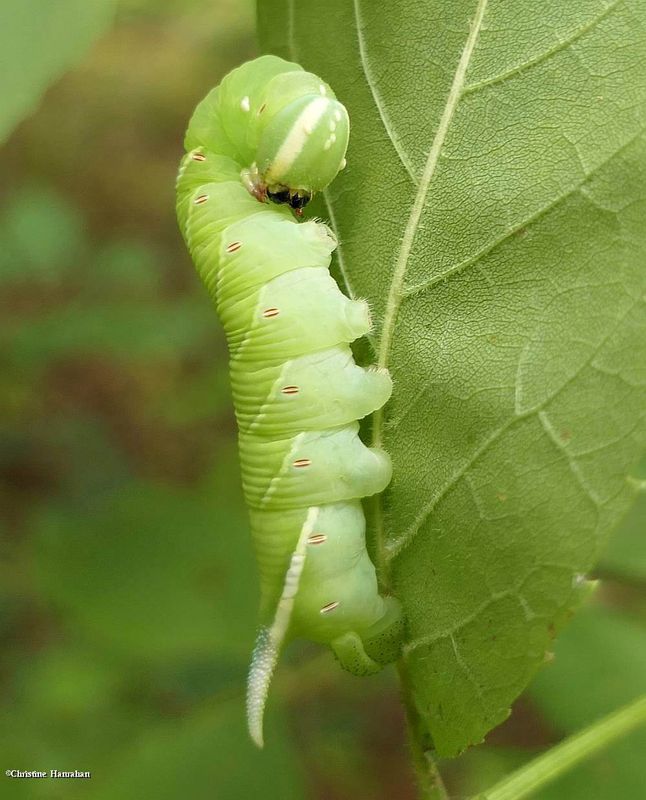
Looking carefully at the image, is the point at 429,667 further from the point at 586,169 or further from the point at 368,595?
the point at 586,169

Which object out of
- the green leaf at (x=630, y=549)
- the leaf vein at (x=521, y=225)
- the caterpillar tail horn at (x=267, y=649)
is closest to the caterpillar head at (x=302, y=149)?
the leaf vein at (x=521, y=225)

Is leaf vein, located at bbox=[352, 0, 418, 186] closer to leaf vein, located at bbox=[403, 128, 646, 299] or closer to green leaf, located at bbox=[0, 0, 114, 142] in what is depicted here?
leaf vein, located at bbox=[403, 128, 646, 299]

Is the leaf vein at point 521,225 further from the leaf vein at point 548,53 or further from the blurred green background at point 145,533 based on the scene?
the blurred green background at point 145,533

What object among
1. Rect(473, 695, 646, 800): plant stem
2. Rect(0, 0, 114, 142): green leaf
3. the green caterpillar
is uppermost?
Rect(0, 0, 114, 142): green leaf

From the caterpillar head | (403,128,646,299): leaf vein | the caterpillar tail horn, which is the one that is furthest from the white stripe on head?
the caterpillar tail horn

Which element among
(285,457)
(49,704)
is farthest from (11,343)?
(285,457)

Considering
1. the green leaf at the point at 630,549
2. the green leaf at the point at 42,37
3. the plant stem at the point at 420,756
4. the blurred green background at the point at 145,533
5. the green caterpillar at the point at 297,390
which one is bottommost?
the blurred green background at the point at 145,533
